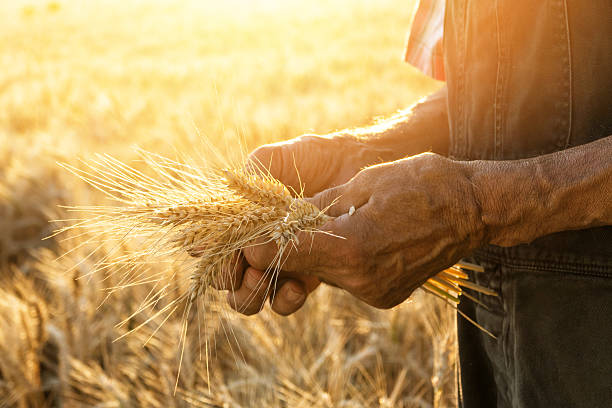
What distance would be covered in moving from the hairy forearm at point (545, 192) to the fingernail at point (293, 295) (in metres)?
0.48

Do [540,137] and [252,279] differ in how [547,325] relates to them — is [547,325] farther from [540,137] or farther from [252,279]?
[252,279]

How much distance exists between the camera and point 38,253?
3.24 m

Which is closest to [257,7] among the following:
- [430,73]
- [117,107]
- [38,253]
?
[117,107]

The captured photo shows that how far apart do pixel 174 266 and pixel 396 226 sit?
1.92 feet

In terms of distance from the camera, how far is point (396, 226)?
102 centimetres

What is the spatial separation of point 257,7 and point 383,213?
825 inches

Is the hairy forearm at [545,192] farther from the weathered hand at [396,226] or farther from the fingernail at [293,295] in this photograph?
the fingernail at [293,295]

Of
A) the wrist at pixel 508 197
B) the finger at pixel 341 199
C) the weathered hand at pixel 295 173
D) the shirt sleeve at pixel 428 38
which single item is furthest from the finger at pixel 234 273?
the shirt sleeve at pixel 428 38

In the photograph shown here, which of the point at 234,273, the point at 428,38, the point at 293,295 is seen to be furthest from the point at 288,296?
the point at 428,38

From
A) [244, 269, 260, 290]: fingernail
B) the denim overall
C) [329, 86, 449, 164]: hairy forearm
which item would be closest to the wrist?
the denim overall

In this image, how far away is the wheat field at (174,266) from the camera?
1906 mm

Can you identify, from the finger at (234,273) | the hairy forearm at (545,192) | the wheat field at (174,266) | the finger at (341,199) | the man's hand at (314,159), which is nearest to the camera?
the hairy forearm at (545,192)

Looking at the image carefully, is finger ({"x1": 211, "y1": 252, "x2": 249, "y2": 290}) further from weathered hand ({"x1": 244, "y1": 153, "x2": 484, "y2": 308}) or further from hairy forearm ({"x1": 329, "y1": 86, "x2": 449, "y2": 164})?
hairy forearm ({"x1": 329, "y1": 86, "x2": 449, "y2": 164})

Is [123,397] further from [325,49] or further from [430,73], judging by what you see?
[325,49]
